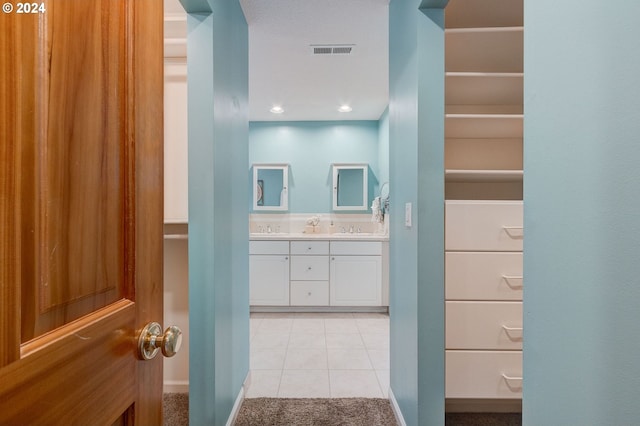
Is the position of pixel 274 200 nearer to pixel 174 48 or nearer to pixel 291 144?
pixel 291 144

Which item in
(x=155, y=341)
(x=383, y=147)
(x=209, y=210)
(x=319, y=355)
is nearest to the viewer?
(x=155, y=341)

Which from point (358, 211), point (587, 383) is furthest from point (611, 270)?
point (358, 211)

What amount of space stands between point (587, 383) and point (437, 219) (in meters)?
0.98

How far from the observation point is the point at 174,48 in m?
1.72

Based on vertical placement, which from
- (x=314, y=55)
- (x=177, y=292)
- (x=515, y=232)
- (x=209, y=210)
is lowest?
(x=177, y=292)

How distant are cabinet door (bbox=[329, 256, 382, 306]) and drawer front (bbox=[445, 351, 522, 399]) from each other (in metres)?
1.93

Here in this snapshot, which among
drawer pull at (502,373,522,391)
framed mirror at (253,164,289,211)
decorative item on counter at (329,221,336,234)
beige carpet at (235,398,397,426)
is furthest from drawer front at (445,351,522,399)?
framed mirror at (253,164,289,211)

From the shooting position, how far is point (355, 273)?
3588 millimetres

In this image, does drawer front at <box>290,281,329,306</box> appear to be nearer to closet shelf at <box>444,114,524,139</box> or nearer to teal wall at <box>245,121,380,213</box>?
teal wall at <box>245,121,380,213</box>

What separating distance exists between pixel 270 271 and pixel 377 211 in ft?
5.06

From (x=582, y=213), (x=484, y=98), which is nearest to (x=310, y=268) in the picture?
(x=484, y=98)

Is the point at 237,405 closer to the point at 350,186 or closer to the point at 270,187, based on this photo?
the point at 270,187

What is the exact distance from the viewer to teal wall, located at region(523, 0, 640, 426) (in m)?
0.44

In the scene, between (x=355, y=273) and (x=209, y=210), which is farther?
(x=355, y=273)
